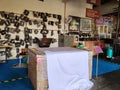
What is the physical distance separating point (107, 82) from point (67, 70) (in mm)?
1349

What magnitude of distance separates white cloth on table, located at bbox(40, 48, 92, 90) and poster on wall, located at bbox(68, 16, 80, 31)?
477 cm

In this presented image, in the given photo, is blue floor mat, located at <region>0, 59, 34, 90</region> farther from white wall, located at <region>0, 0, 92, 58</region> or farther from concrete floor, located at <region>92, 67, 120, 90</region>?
white wall, located at <region>0, 0, 92, 58</region>

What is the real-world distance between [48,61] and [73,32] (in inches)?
217

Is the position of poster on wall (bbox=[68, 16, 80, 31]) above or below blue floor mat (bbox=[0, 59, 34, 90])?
above

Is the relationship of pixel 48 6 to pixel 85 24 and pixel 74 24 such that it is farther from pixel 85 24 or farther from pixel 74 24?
pixel 85 24

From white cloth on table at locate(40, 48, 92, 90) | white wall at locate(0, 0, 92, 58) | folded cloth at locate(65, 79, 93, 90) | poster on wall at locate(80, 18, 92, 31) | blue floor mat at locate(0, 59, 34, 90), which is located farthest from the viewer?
poster on wall at locate(80, 18, 92, 31)

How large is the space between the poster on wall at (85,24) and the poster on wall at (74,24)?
0.86ft

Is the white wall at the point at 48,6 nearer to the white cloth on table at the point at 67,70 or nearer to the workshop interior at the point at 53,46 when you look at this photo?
the workshop interior at the point at 53,46

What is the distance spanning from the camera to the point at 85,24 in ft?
27.7

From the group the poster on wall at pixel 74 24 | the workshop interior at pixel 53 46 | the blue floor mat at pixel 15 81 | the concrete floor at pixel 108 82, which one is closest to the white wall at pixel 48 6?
the workshop interior at pixel 53 46

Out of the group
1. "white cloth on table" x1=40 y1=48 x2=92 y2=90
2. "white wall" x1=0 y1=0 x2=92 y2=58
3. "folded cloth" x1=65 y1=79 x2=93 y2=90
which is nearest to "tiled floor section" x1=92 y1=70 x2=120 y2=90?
"folded cloth" x1=65 y1=79 x2=93 y2=90

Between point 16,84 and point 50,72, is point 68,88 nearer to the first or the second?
point 50,72

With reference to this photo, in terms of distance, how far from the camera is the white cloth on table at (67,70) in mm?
2721

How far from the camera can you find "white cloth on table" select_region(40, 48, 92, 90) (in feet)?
8.93
